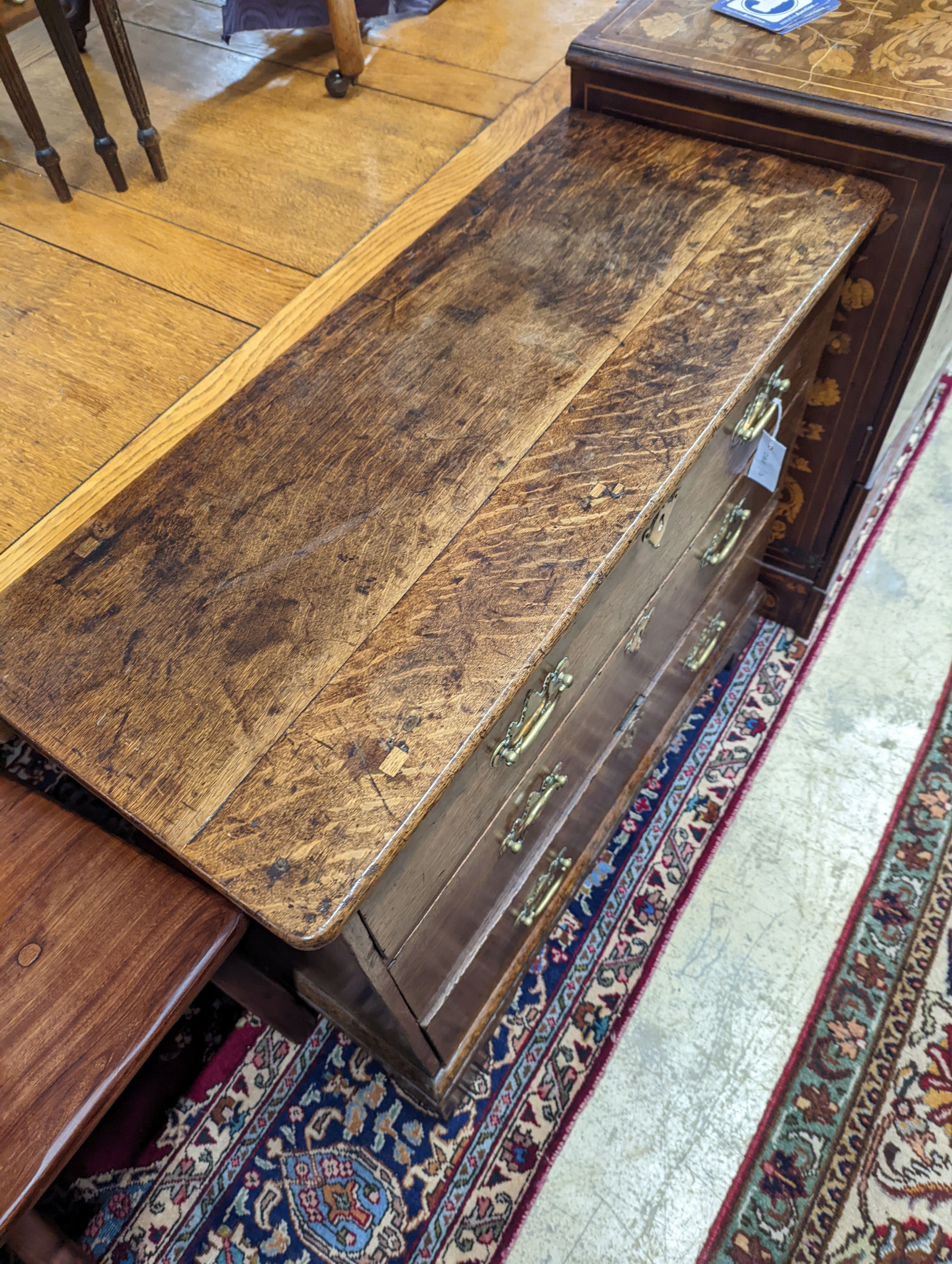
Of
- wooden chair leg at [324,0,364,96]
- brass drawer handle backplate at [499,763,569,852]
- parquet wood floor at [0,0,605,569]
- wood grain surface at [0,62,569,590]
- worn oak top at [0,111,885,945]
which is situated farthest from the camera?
wooden chair leg at [324,0,364,96]

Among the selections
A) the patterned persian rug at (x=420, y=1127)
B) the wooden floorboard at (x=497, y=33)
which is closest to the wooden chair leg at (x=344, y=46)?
the wooden floorboard at (x=497, y=33)

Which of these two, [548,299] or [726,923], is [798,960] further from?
[548,299]

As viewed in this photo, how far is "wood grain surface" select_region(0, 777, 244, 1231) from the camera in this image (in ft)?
2.36

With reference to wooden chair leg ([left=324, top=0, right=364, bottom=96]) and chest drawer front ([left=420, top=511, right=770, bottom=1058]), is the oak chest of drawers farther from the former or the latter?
wooden chair leg ([left=324, top=0, right=364, bottom=96])

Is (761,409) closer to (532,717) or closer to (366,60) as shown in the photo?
(532,717)

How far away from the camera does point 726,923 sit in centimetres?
130

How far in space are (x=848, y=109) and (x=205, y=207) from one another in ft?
3.33

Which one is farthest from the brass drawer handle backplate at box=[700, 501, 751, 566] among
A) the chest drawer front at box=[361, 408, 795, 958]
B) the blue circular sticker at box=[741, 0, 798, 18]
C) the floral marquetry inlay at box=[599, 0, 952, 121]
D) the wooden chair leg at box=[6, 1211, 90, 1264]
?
the wooden chair leg at box=[6, 1211, 90, 1264]

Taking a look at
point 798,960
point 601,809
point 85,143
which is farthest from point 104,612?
point 85,143

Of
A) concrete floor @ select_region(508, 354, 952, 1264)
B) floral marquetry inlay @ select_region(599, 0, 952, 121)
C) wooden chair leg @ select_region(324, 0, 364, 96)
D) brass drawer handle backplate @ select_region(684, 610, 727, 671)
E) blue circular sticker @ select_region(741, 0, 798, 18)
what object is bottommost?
concrete floor @ select_region(508, 354, 952, 1264)

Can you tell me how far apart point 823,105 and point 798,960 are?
1083mm

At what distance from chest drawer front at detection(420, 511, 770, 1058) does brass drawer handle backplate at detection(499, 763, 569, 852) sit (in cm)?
10

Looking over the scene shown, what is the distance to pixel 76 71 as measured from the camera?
137cm

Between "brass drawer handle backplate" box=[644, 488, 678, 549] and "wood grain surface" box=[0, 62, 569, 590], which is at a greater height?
"brass drawer handle backplate" box=[644, 488, 678, 549]
